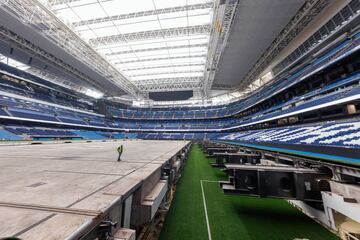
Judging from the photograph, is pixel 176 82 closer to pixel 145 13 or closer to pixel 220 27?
pixel 145 13

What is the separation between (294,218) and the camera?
3463 millimetres

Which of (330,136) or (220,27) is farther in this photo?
(220,27)

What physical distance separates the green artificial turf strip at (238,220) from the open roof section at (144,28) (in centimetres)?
1352

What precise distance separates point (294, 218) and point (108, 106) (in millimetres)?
49475

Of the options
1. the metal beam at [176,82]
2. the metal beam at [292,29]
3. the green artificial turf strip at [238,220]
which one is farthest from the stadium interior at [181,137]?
the metal beam at [176,82]

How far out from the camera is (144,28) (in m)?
16.3

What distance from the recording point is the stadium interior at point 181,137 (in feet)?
6.45

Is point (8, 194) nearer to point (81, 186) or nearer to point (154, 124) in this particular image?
point (81, 186)

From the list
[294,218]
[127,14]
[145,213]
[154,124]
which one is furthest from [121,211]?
[154,124]

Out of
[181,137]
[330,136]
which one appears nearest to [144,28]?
[330,136]

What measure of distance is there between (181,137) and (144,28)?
1170 inches

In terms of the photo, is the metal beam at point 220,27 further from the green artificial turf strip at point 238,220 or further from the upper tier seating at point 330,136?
the green artificial turf strip at point 238,220

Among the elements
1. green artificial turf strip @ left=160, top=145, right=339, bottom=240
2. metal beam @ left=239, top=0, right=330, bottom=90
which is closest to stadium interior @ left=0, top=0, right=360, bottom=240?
green artificial turf strip @ left=160, top=145, right=339, bottom=240

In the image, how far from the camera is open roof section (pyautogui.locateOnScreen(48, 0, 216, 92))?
13578 millimetres
